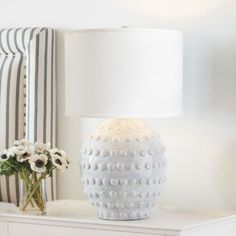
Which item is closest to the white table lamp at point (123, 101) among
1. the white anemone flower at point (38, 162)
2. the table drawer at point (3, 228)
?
the white anemone flower at point (38, 162)

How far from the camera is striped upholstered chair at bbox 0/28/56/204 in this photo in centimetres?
271

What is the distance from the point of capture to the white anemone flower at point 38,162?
237 centimetres

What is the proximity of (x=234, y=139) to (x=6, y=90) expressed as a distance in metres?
0.86

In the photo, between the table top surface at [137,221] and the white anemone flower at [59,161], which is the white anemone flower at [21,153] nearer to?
the white anemone flower at [59,161]

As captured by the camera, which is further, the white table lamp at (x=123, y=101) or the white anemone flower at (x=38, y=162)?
the white anemone flower at (x=38, y=162)

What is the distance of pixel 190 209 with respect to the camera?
2449 millimetres

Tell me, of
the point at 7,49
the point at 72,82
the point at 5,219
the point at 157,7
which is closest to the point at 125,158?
the point at 72,82

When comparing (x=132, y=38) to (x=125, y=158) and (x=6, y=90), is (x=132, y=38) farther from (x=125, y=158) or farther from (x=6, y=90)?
(x=6, y=90)

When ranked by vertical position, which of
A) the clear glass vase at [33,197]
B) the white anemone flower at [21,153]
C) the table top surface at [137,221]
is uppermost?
the white anemone flower at [21,153]

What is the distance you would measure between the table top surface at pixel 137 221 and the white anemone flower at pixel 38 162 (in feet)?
0.49

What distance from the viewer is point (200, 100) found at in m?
2.53

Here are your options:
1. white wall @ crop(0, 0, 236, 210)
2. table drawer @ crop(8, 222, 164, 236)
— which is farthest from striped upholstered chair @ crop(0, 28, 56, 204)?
table drawer @ crop(8, 222, 164, 236)

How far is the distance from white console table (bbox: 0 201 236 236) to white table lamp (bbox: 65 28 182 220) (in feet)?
0.22

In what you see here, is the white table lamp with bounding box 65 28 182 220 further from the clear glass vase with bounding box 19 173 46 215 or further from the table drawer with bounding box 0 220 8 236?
the table drawer with bounding box 0 220 8 236
